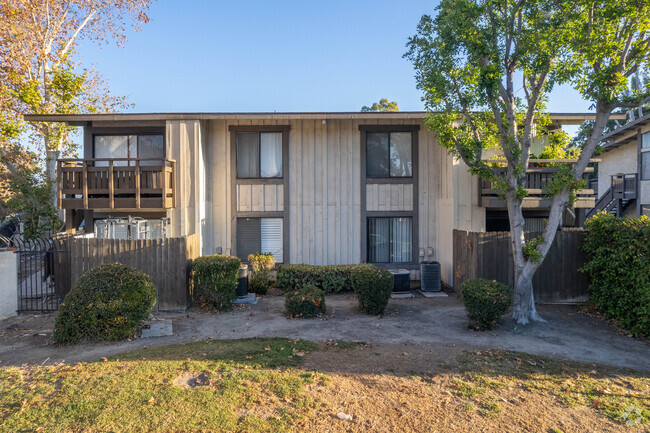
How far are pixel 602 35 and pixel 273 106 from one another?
938 cm

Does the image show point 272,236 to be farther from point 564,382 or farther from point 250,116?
point 564,382

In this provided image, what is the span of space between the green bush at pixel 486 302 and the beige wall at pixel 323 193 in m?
4.82

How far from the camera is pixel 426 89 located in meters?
9.24

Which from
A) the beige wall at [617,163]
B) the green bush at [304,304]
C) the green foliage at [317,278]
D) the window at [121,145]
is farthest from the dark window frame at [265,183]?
the beige wall at [617,163]

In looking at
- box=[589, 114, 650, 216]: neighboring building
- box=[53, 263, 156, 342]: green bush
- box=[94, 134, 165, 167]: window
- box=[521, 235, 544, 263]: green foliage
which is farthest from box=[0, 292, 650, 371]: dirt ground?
box=[589, 114, 650, 216]: neighboring building

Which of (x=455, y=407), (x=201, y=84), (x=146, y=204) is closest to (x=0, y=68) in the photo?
(x=201, y=84)

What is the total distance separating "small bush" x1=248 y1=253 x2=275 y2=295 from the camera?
11.6 m

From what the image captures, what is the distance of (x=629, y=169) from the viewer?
20297 mm

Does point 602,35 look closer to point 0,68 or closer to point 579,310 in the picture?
point 579,310

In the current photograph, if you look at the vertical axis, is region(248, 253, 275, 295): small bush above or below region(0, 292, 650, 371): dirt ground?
above

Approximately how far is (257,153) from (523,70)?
7922 mm

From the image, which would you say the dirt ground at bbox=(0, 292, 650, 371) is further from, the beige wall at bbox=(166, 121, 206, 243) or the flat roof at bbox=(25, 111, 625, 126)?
the flat roof at bbox=(25, 111, 625, 126)

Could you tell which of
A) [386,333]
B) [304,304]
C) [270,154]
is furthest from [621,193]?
[304,304]

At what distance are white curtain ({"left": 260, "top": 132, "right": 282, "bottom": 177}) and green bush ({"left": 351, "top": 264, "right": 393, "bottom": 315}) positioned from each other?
5.37 meters
